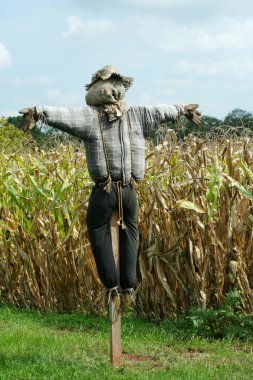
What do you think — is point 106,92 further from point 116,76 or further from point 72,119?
point 72,119

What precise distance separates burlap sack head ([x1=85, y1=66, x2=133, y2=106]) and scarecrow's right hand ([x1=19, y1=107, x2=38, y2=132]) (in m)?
0.49

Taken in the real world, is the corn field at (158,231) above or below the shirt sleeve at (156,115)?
below

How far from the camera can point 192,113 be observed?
229 inches

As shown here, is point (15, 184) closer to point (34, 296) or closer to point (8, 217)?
point (8, 217)

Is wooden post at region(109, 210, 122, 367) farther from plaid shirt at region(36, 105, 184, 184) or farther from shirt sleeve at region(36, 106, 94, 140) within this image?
shirt sleeve at region(36, 106, 94, 140)

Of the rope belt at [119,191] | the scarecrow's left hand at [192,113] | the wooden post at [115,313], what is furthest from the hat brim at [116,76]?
the wooden post at [115,313]

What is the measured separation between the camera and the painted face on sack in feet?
18.2

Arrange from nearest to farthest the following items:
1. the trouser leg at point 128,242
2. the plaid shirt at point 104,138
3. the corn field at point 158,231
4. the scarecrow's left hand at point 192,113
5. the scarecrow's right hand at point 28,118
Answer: the scarecrow's right hand at point 28,118, the plaid shirt at point 104,138, the trouser leg at point 128,242, the scarecrow's left hand at point 192,113, the corn field at point 158,231

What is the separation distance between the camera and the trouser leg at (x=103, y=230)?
5.53 metres

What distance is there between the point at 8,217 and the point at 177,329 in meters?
2.57

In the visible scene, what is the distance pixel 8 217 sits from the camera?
8.61 metres

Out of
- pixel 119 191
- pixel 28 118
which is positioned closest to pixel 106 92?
pixel 28 118

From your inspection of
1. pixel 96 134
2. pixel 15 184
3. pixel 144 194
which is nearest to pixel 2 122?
pixel 15 184

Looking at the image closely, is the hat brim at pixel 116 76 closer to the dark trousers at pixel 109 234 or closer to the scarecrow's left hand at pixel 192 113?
the scarecrow's left hand at pixel 192 113
